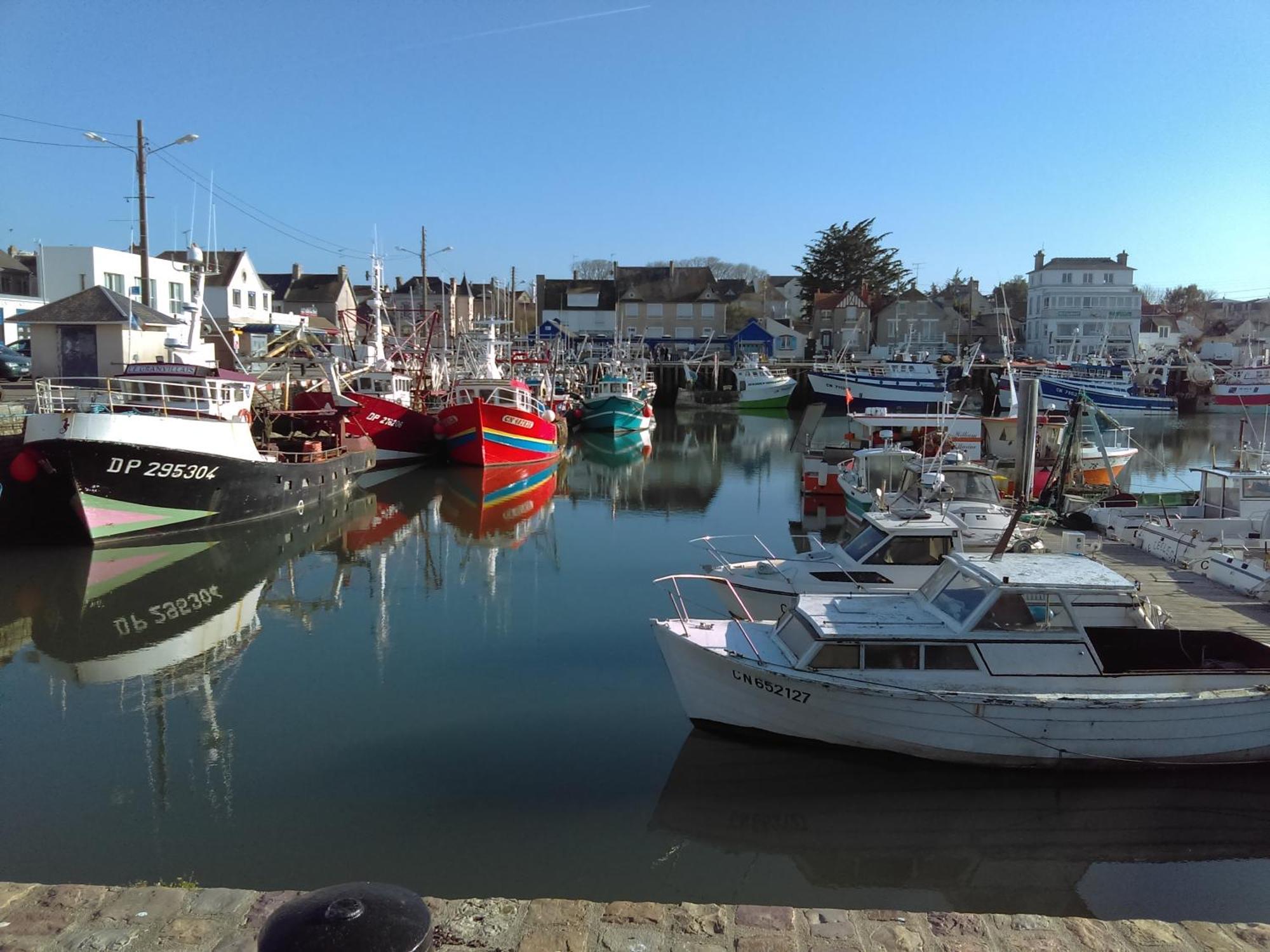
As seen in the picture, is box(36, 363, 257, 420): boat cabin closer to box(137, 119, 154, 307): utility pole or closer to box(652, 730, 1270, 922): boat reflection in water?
box(137, 119, 154, 307): utility pole

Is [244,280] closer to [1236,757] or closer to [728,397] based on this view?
[728,397]

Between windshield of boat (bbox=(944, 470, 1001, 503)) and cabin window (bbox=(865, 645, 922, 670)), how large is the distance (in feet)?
25.1

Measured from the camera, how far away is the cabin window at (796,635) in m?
8.87

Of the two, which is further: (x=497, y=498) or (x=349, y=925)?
(x=497, y=498)

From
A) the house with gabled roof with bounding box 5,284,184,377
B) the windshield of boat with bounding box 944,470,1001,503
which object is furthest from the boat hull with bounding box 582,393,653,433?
the windshield of boat with bounding box 944,470,1001,503

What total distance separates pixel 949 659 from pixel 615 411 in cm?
3680

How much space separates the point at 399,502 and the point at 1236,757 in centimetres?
2113

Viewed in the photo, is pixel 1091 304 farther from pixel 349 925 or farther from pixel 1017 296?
pixel 349 925

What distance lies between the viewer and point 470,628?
13.6 meters

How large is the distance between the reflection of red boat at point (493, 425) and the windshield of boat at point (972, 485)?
1883 centimetres

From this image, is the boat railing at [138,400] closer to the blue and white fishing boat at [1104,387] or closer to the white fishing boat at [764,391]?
the blue and white fishing boat at [1104,387]

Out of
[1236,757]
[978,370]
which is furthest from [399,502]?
[978,370]

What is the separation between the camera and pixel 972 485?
52.4 feet

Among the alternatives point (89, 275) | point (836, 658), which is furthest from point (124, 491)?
point (89, 275)
